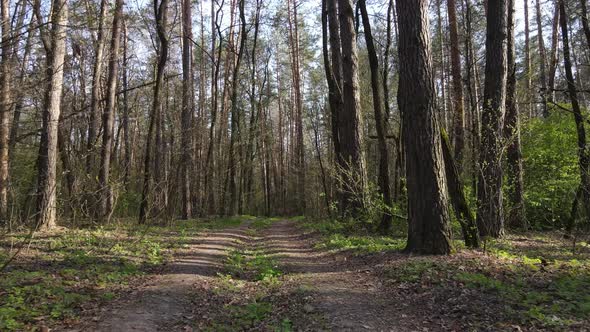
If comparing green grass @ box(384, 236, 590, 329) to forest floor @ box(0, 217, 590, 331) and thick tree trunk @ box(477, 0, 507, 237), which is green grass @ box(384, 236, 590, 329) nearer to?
forest floor @ box(0, 217, 590, 331)

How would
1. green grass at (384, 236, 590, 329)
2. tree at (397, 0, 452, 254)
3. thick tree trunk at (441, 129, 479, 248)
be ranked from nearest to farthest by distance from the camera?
green grass at (384, 236, 590, 329) → tree at (397, 0, 452, 254) → thick tree trunk at (441, 129, 479, 248)

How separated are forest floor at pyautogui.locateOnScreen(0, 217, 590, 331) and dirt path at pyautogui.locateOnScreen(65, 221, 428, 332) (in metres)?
0.02

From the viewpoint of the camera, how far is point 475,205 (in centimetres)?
913

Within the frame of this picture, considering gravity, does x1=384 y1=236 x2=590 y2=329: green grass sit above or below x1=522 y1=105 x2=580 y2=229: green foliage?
below

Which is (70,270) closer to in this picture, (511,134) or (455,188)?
(455,188)

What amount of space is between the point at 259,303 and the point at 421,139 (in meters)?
3.95

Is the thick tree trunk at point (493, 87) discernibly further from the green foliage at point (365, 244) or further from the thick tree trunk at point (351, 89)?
the thick tree trunk at point (351, 89)

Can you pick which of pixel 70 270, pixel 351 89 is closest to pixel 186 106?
pixel 351 89

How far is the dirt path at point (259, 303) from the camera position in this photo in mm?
4754

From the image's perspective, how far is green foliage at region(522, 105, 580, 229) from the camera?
1242cm

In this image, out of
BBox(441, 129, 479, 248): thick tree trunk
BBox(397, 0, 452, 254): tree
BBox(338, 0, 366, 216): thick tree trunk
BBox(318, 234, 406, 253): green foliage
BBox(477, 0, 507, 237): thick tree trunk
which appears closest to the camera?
BBox(397, 0, 452, 254): tree

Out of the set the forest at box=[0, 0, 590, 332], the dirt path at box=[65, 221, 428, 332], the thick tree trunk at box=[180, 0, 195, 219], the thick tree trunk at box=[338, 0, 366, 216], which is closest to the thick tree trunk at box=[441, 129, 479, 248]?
the forest at box=[0, 0, 590, 332]

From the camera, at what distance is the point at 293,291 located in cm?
612

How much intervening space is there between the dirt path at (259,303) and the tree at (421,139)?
128 cm
